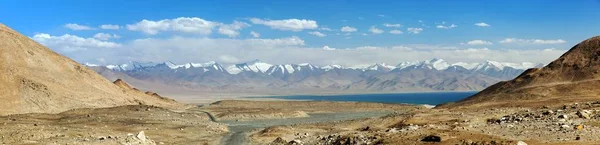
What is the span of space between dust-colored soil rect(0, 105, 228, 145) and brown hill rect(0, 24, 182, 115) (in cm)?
785

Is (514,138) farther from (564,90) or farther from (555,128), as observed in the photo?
(564,90)

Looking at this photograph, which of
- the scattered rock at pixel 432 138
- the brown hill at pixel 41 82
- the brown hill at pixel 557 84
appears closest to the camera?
the scattered rock at pixel 432 138

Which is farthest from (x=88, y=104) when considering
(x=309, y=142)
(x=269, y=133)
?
(x=309, y=142)

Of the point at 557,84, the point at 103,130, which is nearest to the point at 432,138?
the point at 103,130

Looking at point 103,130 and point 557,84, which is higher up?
point 557,84

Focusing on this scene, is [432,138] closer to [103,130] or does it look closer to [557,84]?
[103,130]

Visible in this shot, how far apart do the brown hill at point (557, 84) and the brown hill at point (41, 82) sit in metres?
79.0

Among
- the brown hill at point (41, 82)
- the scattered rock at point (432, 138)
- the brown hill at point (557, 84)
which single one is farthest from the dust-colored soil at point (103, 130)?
the brown hill at point (557, 84)

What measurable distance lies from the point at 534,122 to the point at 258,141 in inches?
1089

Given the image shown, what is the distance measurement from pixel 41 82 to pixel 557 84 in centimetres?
10414

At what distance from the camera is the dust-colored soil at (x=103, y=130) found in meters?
46.8

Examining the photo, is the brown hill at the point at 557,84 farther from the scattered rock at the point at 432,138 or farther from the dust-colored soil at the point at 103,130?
the scattered rock at the point at 432,138

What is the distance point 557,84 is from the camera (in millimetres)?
111938

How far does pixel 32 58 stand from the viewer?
123 metres
